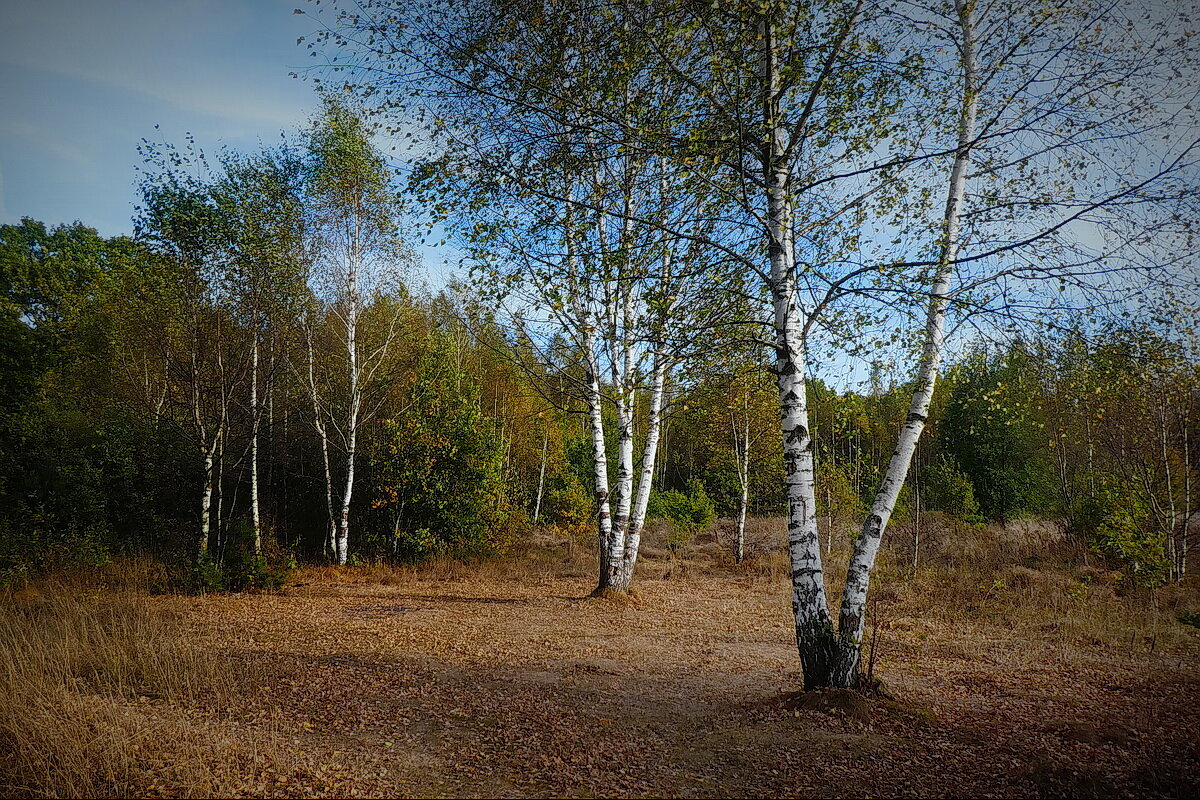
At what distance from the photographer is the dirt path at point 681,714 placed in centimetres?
374

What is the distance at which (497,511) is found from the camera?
51.3 ft

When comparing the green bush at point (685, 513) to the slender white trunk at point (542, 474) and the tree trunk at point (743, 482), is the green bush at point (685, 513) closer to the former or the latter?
the tree trunk at point (743, 482)

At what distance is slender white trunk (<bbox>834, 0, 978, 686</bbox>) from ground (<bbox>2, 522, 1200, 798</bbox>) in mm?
578

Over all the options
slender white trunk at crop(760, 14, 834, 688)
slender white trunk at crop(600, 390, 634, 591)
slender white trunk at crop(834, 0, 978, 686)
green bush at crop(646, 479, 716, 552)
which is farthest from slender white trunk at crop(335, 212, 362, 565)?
slender white trunk at crop(834, 0, 978, 686)

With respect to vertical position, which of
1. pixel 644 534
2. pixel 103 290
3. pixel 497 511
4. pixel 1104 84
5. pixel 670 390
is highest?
pixel 103 290

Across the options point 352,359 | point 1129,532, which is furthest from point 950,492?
point 352,359

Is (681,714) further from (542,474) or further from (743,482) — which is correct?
(542,474)

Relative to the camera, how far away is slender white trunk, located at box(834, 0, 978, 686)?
16.7 ft

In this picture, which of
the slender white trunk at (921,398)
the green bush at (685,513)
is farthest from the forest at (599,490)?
the green bush at (685,513)

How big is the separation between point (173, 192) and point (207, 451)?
25.5 ft

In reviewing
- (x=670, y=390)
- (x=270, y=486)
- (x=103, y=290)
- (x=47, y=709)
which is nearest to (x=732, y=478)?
(x=670, y=390)

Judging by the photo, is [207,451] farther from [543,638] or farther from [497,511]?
[543,638]

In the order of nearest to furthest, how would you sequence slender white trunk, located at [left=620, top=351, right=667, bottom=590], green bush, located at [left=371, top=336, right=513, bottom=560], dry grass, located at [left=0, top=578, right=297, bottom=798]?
dry grass, located at [left=0, top=578, right=297, bottom=798], slender white trunk, located at [left=620, top=351, right=667, bottom=590], green bush, located at [left=371, top=336, right=513, bottom=560]

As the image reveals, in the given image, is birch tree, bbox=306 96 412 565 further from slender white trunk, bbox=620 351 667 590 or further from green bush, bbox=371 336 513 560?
slender white trunk, bbox=620 351 667 590
